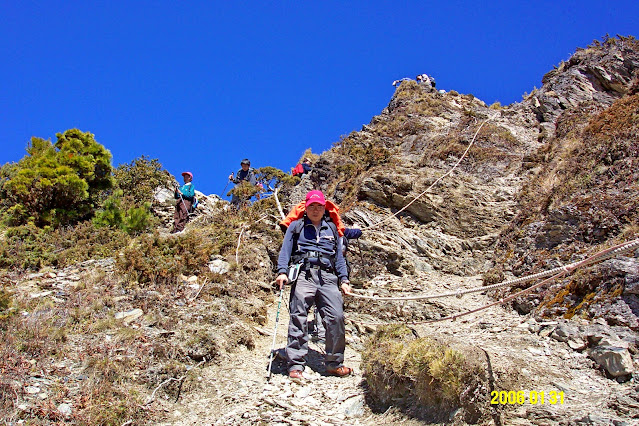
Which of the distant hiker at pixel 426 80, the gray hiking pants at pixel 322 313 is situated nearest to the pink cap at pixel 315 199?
the gray hiking pants at pixel 322 313

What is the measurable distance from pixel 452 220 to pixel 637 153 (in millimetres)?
4532

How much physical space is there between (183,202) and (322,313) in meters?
8.07

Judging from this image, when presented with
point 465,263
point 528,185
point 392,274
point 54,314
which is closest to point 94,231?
point 54,314

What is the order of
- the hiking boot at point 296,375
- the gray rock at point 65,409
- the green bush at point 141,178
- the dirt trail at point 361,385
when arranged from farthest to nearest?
1. the green bush at point 141,178
2. the hiking boot at point 296,375
3. the gray rock at point 65,409
4. the dirt trail at point 361,385

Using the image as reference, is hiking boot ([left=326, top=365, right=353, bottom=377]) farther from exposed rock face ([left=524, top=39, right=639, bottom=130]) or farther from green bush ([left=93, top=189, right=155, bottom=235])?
exposed rock face ([left=524, top=39, right=639, bottom=130])

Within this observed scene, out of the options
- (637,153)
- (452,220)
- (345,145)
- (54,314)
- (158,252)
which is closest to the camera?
(54,314)

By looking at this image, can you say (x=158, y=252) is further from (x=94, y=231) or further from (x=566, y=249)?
(x=566, y=249)

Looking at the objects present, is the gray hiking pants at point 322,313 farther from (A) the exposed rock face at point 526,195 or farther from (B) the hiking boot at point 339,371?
(A) the exposed rock face at point 526,195

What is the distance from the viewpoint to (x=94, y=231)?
1099 centimetres

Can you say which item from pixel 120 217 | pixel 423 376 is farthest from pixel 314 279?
pixel 120 217

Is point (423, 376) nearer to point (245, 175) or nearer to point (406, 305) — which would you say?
point (406, 305)

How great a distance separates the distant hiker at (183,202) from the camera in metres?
13.2
